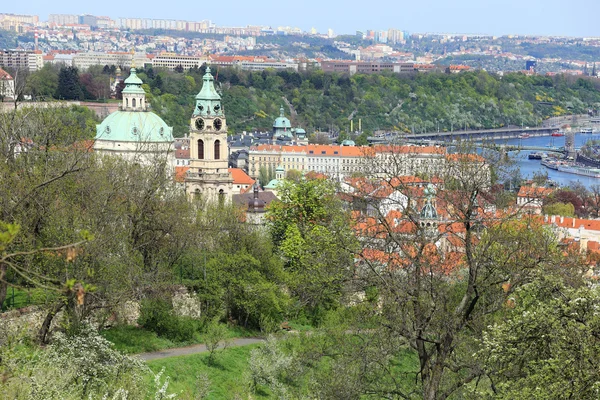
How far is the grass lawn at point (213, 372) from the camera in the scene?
66.5 ft

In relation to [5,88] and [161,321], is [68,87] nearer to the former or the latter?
[5,88]

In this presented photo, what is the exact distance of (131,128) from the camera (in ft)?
137

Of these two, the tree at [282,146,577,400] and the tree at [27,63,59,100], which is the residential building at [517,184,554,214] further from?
the tree at [27,63,59,100]

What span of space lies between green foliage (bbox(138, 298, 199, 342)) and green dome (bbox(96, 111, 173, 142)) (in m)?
18.9

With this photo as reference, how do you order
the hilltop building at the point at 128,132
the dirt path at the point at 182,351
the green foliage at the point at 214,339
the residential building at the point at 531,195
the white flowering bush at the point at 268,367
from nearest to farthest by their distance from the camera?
the residential building at the point at 531,195 → the white flowering bush at the point at 268,367 → the dirt path at the point at 182,351 → the green foliage at the point at 214,339 → the hilltop building at the point at 128,132

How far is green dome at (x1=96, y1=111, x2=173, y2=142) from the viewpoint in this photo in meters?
41.5

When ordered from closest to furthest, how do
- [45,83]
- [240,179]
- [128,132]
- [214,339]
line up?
[214,339] < [128,132] < [240,179] < [45,83]

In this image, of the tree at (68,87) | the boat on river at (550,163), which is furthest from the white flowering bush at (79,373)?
the boat on river at (550,163)

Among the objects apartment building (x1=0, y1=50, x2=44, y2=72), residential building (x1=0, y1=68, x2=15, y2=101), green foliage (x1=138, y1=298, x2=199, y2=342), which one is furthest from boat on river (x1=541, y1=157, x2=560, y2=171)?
green foliage (x1=138, y1=298, x2=199, y2=342)

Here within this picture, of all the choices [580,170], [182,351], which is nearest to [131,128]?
[182,351]

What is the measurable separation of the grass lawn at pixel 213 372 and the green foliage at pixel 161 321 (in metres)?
0.84

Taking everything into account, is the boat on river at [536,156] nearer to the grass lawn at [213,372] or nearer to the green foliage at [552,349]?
the grass lawn at [213,372]

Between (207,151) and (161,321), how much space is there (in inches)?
701

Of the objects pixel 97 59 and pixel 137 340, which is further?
pixel 97 59
